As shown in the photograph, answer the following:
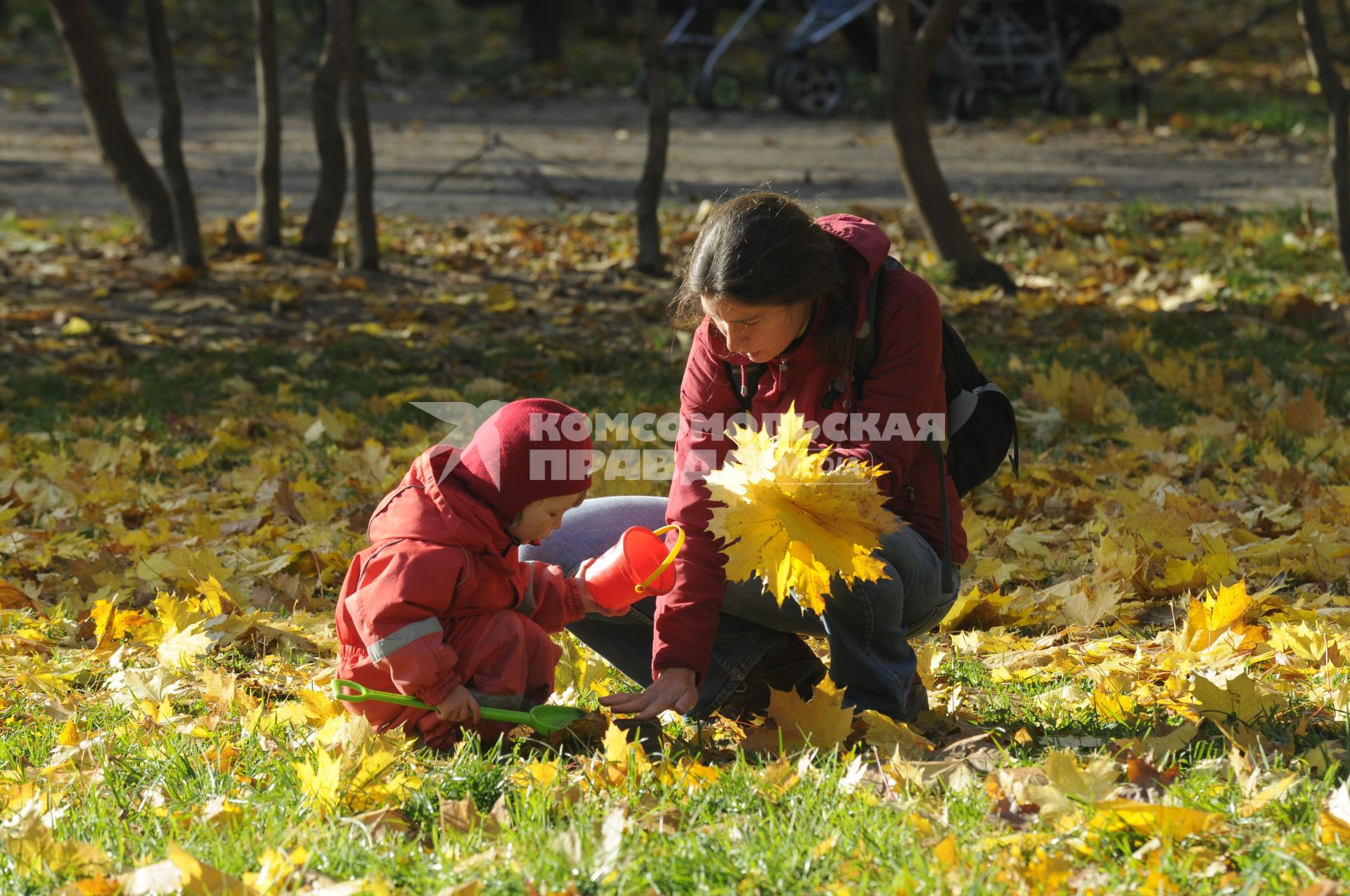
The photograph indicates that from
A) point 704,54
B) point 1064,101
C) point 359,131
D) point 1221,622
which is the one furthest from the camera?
point 704,54

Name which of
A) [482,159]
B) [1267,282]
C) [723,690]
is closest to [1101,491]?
[723,690]

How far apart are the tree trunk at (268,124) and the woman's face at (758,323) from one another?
680 cm

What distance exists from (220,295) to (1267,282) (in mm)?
6176

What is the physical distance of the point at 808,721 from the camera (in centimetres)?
256

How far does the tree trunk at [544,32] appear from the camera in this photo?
66.9ft

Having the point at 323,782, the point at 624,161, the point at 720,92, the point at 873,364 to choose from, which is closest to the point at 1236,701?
the point at 873,364

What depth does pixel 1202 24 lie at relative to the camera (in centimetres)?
2291

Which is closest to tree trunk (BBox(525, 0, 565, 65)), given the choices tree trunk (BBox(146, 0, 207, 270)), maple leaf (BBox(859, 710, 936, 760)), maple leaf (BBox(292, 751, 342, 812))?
tree trunk (BBox(146, 0, 207, 270))

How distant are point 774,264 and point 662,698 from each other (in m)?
0.84

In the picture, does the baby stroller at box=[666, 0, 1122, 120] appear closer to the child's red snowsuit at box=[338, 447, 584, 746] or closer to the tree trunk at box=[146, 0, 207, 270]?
the tree trunk at box=[146, 0, 207, 270]

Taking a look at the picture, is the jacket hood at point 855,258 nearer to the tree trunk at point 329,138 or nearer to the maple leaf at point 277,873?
the maple leaf at point 277,873

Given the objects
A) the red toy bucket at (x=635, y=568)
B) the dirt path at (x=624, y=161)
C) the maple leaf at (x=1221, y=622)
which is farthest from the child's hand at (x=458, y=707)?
the dirt path at (x=624, y=161)

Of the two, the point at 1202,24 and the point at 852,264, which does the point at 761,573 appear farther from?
the point at 1202,24

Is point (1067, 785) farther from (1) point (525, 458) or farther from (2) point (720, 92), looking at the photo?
(2) point (720, 92)
